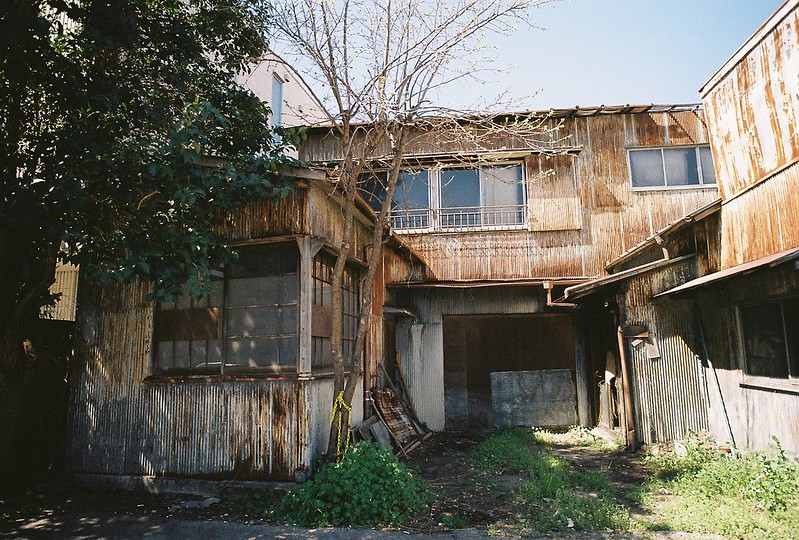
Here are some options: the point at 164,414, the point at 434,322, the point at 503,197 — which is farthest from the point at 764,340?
the point at 164,414

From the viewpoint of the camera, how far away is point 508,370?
1232 centimetres

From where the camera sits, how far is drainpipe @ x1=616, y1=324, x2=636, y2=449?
9305mm

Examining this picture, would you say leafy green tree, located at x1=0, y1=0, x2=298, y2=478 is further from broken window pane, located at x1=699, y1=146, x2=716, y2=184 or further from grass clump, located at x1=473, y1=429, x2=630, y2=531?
broken window pane, located at x1=699, y1=146, x2=716, y2=184

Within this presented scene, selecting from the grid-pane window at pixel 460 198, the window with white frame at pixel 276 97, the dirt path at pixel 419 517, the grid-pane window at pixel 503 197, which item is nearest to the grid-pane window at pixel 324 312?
the dirt path at pixel 419 517

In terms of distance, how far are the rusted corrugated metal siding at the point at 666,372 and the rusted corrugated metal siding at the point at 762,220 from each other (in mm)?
1090

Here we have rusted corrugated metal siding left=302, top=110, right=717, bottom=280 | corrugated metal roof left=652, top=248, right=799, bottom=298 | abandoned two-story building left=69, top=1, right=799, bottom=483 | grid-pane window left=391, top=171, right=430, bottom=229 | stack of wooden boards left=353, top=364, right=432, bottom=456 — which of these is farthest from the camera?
grid-pane window left=391, top=171, right=430, bottom=229

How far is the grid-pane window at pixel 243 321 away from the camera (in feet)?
23.5

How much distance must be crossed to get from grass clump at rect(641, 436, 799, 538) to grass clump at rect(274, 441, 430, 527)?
276 cm

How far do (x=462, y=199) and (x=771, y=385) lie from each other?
737 cm

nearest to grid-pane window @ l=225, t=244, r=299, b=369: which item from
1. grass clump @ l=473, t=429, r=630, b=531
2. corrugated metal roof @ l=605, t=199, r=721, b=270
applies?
grass clump @ l=473, t=429, r=630, b=531

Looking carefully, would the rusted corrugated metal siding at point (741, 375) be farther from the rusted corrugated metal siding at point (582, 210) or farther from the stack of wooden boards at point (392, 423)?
the stack of wooden boards at point (392, 423)

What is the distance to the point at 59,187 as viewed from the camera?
18.3 feet

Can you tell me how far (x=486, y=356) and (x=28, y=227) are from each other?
918 cm

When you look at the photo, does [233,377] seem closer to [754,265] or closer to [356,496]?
[356,496]
